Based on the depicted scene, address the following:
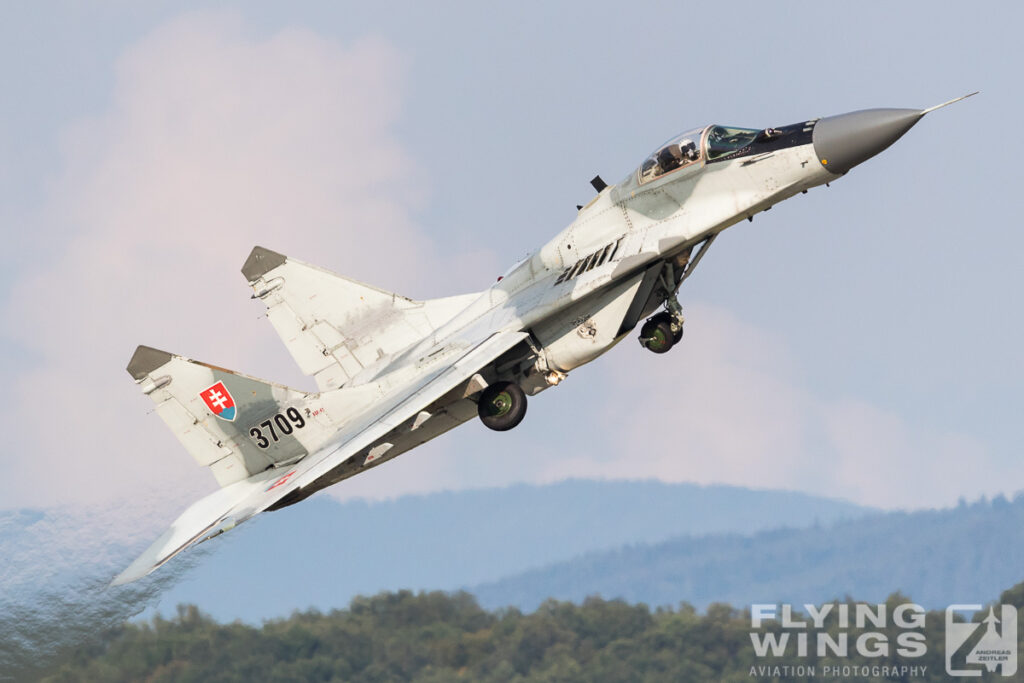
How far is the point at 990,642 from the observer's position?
145 feet

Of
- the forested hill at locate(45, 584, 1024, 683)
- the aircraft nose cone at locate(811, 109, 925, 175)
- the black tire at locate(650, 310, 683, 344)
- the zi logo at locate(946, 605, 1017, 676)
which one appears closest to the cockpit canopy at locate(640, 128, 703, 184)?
the aircraft nose cone at locate(811, 109, 925, 175)

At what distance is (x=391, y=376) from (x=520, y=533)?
64280 millimetres

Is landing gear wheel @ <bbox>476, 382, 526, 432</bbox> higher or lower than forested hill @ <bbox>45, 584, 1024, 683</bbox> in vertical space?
higher

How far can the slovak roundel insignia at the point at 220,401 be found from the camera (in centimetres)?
2006

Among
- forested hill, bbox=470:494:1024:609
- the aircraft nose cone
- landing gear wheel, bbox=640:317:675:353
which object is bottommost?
forested hill, bbox=470:494:1024:609

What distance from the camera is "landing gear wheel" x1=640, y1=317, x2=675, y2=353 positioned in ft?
64.0

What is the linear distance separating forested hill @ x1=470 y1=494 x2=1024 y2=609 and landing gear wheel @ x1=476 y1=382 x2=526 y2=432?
6003 cm

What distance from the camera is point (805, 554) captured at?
79.7m

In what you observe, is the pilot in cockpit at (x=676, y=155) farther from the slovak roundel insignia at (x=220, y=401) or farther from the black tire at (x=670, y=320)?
the slovak roundel insignia at (x=220, y=401)

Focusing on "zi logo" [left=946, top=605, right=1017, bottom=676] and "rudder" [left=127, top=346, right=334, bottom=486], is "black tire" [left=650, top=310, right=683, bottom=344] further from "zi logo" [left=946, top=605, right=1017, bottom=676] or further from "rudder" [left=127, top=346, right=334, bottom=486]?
"zi logo" [left=946, top=605, right=1017, bottom=676]

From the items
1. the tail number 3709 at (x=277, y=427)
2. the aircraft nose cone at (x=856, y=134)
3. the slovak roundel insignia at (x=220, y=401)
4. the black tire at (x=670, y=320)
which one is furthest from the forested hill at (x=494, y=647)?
the aircraft nose cone at (x=856, y=134)

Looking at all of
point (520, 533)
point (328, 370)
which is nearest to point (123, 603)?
point (328, 370)

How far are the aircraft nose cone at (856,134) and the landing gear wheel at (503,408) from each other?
4.93 metres

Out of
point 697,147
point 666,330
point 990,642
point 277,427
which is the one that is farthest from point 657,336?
point 990,642
